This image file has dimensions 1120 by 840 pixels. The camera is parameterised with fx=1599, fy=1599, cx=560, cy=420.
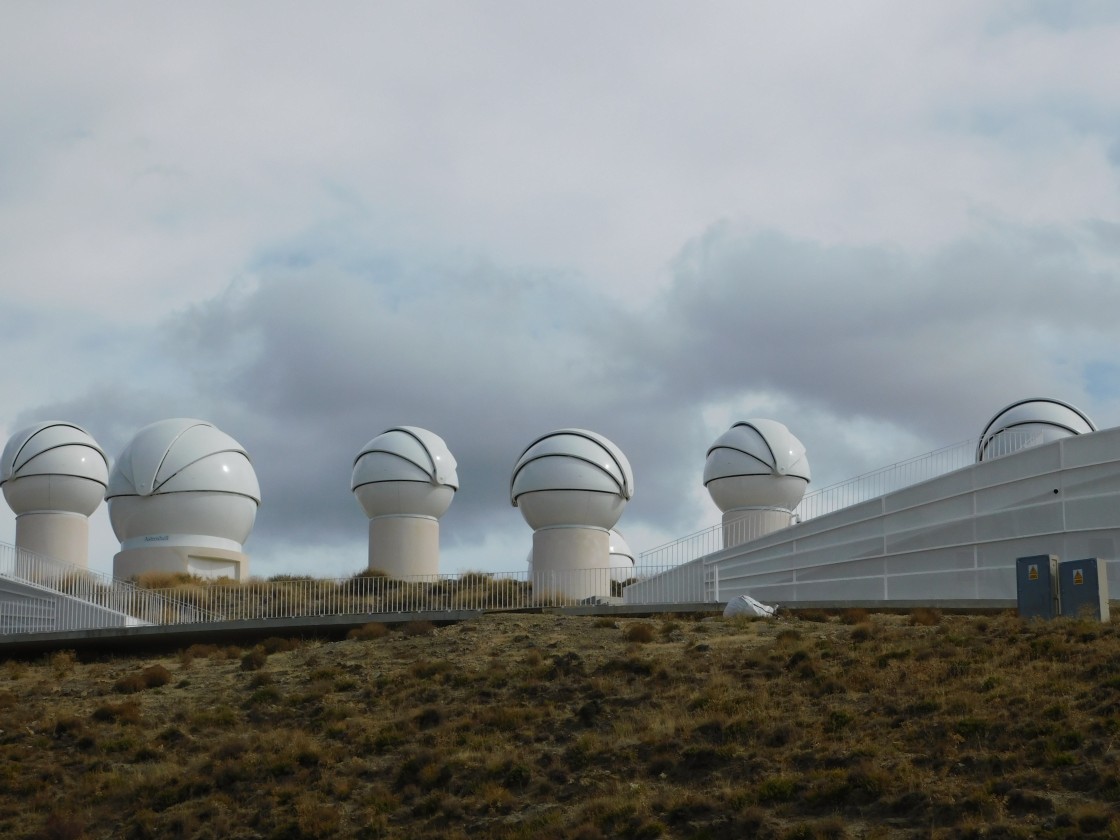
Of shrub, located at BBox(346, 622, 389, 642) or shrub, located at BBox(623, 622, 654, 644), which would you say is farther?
shrub, located at BBox(346, 622, 389, 642)

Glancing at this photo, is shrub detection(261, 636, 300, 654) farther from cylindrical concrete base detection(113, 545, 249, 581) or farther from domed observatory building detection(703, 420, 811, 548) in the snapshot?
domed observatory building detection(703, 420, 811, 548)

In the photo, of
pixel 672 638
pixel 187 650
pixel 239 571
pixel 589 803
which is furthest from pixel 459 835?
pixel 239 571

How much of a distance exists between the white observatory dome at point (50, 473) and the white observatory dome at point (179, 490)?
7.91 ft

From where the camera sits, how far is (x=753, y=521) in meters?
42.2

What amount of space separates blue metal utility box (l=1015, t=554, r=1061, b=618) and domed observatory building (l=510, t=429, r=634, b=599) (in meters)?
15.0

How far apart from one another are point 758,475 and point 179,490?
15145mm

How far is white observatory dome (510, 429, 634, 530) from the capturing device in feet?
132

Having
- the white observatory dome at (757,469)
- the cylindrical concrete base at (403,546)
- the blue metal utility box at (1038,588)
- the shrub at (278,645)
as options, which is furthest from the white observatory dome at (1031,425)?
the shrub at (278,645)

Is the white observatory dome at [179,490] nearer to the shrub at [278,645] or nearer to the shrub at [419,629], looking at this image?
the shrub at [278,645]

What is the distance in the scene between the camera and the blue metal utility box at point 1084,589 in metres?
25.3

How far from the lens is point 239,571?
136ft

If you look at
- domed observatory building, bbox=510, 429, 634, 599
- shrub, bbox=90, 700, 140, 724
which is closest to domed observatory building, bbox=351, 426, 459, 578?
domed observatory building, bbox=510, 429, 634, 599

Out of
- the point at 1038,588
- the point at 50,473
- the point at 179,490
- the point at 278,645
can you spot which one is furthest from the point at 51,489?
the point at 1038,588

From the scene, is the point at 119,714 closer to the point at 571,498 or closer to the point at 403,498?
the point at 571,498
